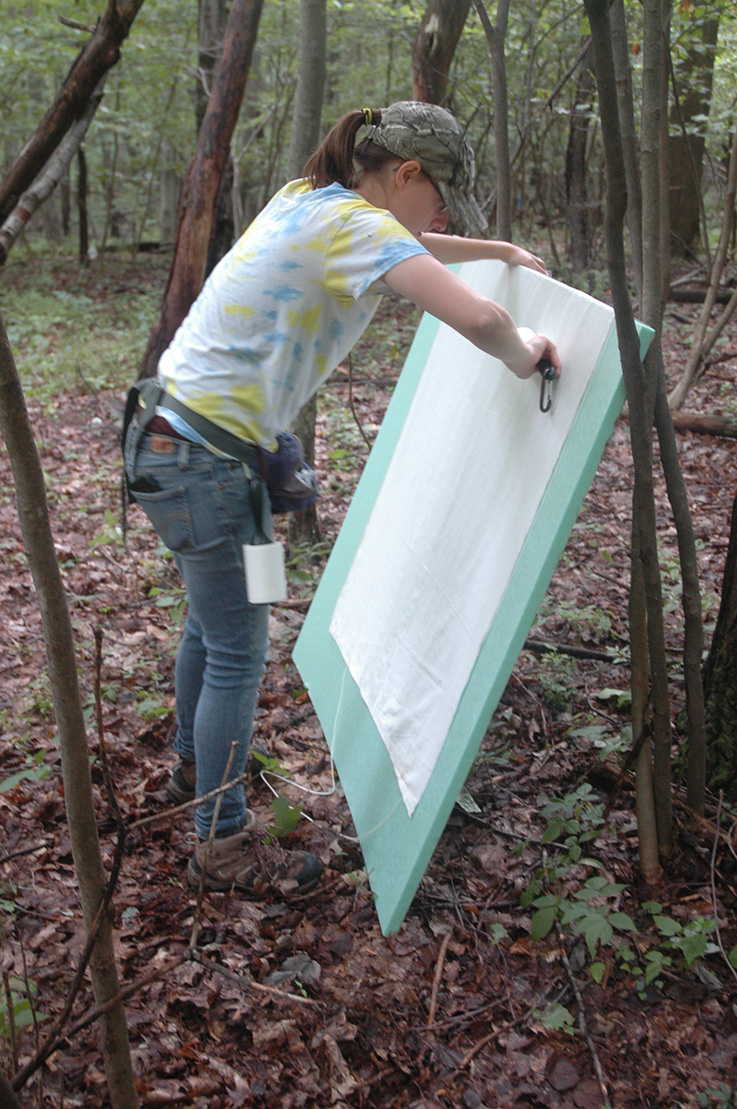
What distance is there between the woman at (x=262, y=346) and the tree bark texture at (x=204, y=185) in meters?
4.16

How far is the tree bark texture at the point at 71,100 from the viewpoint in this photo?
3.24 feet

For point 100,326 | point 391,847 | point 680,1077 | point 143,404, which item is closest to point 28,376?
point 100,326

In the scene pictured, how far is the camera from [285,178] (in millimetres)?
10594

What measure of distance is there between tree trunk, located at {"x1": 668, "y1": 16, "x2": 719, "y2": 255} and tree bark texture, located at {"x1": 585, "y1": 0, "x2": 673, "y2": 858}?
21.7 feet

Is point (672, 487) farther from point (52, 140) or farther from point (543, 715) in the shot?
point (52, 140)

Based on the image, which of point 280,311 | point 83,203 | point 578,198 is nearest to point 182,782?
point 280,311

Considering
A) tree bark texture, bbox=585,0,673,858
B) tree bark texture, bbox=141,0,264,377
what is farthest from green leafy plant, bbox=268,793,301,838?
tree bark texture, bbox=141,0,264,377

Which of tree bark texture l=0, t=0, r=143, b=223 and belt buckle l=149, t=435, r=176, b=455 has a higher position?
tree bark texture l=0, t=0, r=143, b=223

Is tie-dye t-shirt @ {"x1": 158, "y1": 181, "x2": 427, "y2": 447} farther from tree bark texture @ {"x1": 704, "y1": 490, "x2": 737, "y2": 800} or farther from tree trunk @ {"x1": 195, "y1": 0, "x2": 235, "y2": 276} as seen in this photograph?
tree trunk @ {"x1": 195, "y1": 0, "x2": 235, "y2": 276}

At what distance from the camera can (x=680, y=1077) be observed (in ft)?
5.10

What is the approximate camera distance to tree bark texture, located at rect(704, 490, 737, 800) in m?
2.09

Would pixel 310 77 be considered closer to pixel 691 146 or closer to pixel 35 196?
pixel 35 196

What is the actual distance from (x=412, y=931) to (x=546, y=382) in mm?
1346

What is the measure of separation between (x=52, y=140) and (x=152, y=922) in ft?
5.84
